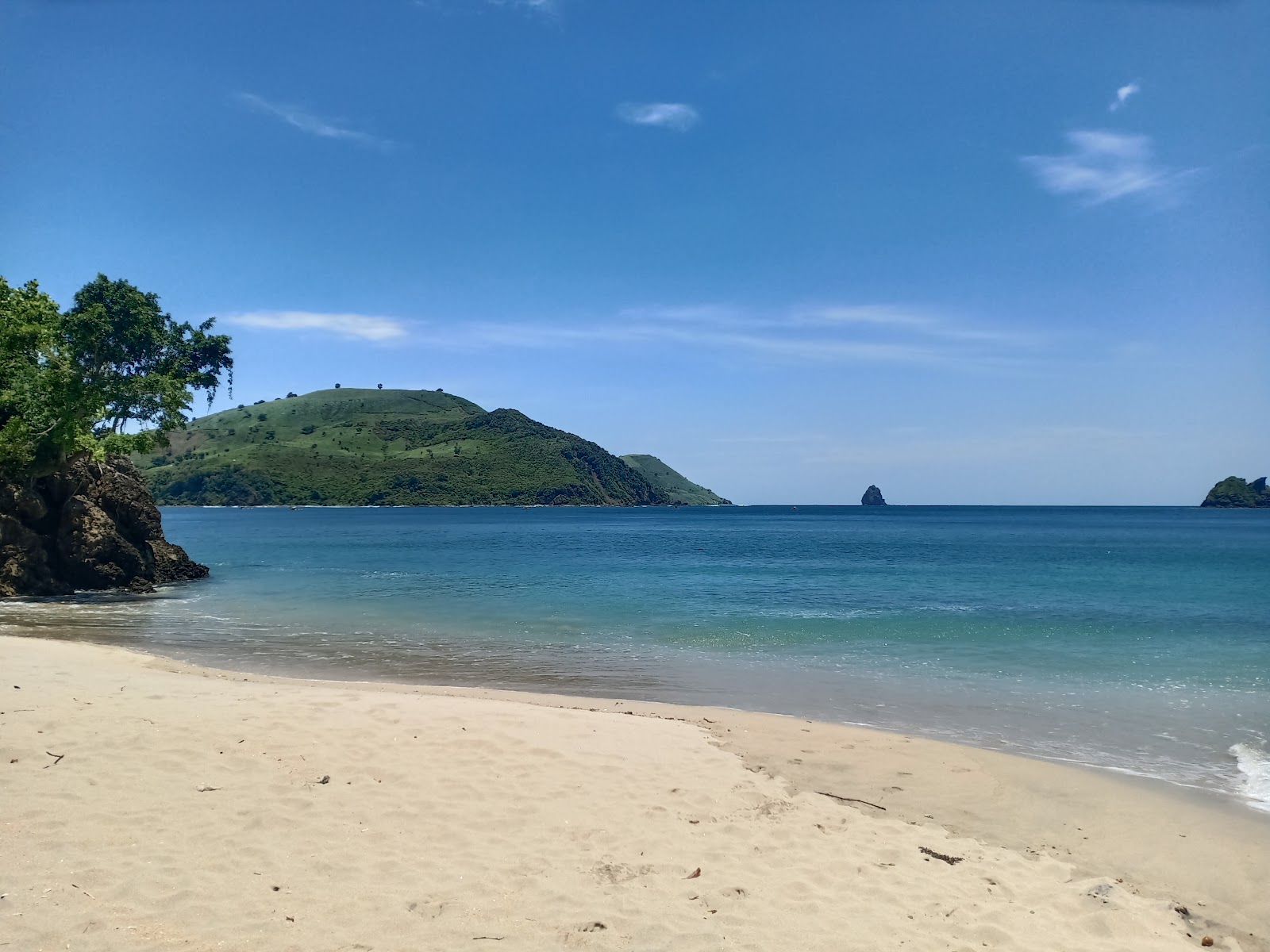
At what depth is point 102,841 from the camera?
6.34 metres

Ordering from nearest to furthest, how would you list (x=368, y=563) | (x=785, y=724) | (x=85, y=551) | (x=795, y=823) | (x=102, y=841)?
(x=102, y=841), (x=795, y=823), (x=785, y=724), (x=85, y=551), (x=368, y=563)

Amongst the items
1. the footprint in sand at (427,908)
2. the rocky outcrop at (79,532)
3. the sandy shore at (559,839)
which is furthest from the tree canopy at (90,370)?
the footprint in sand at (427,908)

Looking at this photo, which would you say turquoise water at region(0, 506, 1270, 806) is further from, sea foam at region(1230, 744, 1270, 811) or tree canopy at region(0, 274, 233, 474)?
tree canopy at region(0, 274, 233, 474)

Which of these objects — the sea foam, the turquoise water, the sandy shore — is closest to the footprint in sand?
the sandy shore

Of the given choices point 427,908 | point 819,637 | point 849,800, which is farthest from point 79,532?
point 849,800

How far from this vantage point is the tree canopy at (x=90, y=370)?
29.1m

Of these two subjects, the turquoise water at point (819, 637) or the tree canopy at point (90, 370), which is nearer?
the turquoise water at point (819, 637)

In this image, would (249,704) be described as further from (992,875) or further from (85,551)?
(85,551)

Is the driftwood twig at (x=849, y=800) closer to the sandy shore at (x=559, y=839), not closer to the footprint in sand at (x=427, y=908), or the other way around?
the sandy shore at (x=559, y=839)

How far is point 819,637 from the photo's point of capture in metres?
22.9

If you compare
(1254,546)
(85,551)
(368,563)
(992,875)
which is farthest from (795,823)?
(1254,546)

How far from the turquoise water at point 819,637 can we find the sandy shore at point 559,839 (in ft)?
11.9

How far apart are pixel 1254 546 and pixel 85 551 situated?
98.1 m

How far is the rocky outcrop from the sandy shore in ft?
77.7
